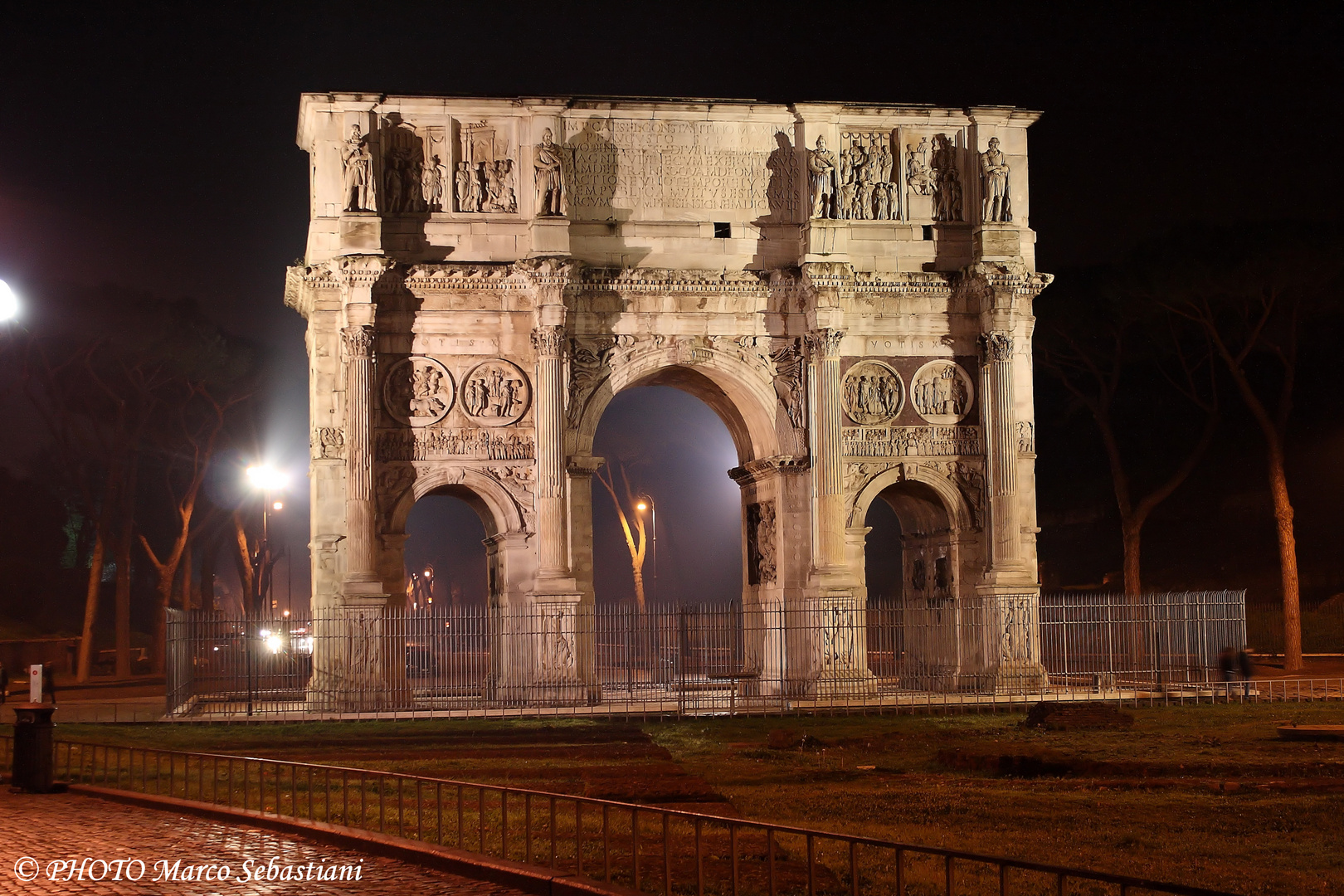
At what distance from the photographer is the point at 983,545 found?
1051 inches

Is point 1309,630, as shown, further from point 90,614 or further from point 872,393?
point 90,614

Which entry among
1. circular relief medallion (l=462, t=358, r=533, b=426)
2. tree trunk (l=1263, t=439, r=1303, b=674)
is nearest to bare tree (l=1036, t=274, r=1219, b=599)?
tree trunk (l=1263, t=439, r=1303, b=674)

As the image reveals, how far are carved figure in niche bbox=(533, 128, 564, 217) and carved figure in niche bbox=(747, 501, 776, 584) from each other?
266 inches

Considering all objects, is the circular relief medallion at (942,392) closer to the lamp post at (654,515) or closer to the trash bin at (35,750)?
the trash bin at (35,750)

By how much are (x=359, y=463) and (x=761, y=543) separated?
303 inches

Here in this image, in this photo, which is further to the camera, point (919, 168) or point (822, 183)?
point (919, 168)

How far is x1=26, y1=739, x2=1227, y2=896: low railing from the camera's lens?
827 centimetres

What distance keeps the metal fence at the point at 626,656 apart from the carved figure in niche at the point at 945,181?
735cm

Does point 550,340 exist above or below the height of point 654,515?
above

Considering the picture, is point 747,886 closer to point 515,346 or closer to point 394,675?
point 394,675

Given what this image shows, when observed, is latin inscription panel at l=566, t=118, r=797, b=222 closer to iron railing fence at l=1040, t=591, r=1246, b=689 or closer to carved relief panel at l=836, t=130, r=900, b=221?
carved relief panel at l=836, t=130, r=900, b=221

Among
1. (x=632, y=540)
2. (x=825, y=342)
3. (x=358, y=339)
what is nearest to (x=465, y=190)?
(x=358, y=339)

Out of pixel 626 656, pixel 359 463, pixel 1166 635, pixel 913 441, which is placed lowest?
pixel 626 656

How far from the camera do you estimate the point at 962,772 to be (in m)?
15.2
